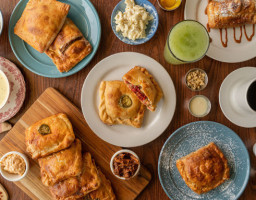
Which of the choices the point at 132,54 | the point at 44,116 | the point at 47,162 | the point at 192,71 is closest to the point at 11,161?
the point at 47,162

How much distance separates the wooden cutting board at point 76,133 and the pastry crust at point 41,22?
0.40 meters

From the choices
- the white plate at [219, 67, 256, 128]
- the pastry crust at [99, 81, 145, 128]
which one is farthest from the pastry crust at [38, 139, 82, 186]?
the white plate at [219, 67, 256, 128]

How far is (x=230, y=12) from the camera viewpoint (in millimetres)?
1856

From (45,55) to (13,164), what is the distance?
888 millimetres

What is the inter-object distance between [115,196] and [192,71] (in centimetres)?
118

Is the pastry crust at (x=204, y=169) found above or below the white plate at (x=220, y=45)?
below

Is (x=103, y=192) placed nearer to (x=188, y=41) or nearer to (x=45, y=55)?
(x=45, y=55)

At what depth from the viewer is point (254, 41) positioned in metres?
1.91

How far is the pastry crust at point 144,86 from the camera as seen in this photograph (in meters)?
1.76

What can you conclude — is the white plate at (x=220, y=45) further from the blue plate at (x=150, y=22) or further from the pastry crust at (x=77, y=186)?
the pastry crust at (x=77, y=186)

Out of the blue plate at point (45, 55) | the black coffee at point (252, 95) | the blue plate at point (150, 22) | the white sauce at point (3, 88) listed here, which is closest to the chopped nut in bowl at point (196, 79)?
the black coffee at point (252, 95)

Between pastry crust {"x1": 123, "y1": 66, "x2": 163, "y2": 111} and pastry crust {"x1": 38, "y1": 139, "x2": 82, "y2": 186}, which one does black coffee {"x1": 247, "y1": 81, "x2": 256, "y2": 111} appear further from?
pastry crust {"x1": 38, "y1": 139, "x2": 82, "y2": 186}

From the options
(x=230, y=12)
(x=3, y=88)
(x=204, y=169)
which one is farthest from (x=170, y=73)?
(x=3, y=88)

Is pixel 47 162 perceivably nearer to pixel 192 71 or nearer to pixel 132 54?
pixel 132 54
